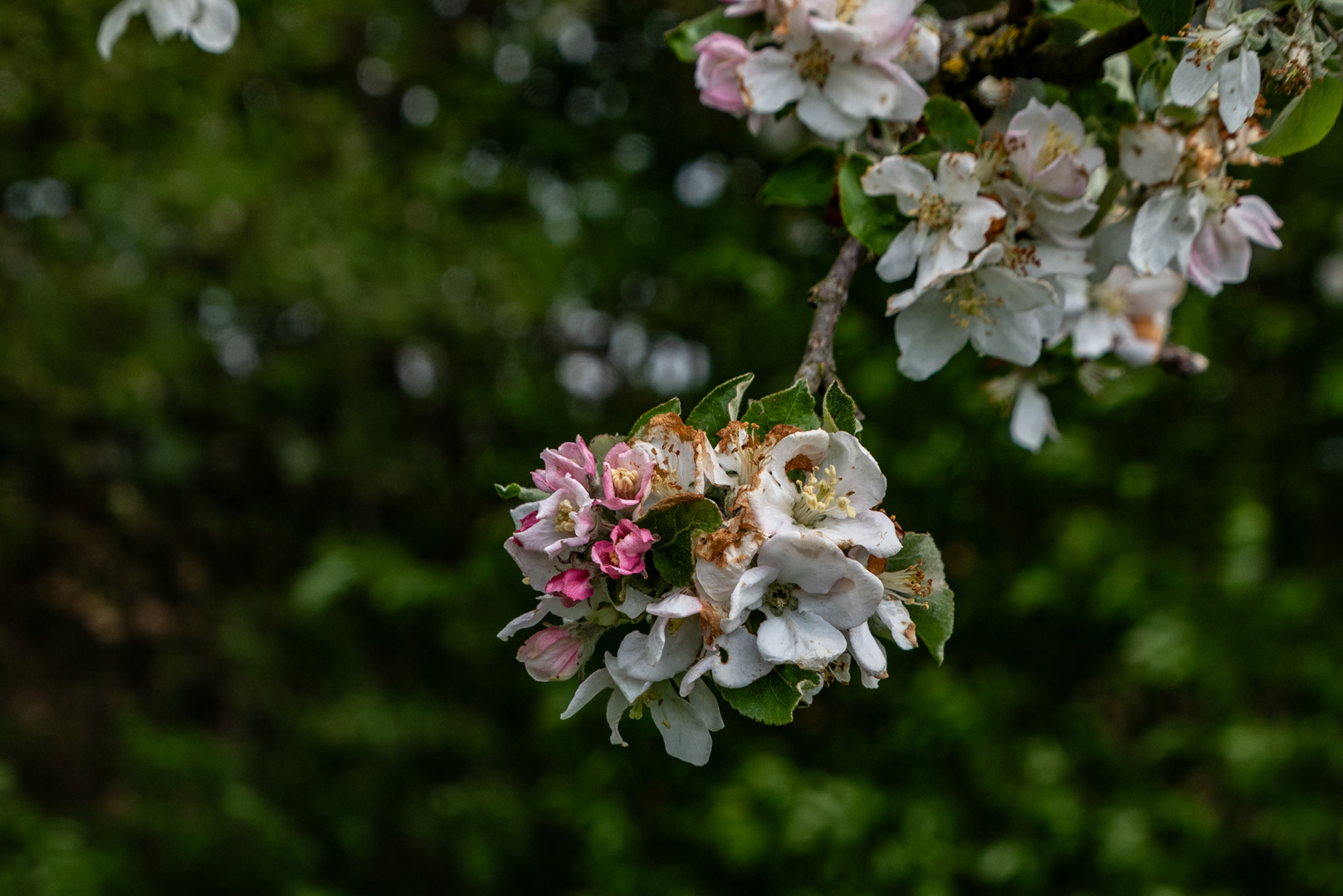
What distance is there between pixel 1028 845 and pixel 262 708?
3.02m

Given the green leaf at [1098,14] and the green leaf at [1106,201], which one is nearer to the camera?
the green leaf at [1098,14]

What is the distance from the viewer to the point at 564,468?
0.68 metres

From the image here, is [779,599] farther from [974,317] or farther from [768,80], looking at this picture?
[768,80]

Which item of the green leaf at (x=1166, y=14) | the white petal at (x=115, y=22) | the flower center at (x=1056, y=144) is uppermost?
the white petal at (x=115, y=22)

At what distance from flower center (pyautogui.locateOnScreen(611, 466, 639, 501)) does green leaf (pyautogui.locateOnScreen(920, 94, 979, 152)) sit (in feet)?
1.46

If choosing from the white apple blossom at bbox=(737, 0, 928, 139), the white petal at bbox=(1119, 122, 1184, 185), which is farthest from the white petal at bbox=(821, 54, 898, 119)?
the white petal at bbox=(1119, 122, 1184, 185)

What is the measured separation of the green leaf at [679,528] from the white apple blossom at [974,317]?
31 cm

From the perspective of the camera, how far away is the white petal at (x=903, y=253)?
0.86 m

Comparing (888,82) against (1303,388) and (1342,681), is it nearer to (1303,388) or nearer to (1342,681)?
(1342,681)

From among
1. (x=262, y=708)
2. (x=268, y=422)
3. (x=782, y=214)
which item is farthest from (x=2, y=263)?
(x=782, y=214)

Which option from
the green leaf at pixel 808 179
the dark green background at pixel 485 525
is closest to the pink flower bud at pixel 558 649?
the green leaf at pixel 808 179

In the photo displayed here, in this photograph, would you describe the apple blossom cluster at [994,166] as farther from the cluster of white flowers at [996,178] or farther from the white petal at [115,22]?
the white petal at [115,22]

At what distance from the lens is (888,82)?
878 millimetres

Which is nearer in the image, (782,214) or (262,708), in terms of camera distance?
(782,214)
